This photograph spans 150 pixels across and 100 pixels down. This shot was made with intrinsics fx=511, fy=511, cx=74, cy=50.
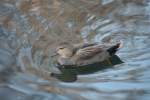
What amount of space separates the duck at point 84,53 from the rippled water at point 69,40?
0.10m

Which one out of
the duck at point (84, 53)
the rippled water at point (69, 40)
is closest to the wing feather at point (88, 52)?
the duck at point (84, 53)

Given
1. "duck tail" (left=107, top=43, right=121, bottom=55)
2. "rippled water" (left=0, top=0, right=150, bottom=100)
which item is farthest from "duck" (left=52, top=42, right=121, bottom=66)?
"rippled water" (left=0, top=0, right=150, bottom=100)

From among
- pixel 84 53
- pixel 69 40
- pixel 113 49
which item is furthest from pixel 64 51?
pixel 113 49

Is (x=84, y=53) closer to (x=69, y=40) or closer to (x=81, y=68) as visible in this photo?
(x=81, y=68)

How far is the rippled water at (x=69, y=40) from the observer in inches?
171

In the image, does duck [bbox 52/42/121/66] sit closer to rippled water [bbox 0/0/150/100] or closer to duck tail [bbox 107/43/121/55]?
duck tail [bbox 107/43/121/55]

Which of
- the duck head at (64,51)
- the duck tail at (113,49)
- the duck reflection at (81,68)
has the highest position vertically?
the duck head at (64,51)

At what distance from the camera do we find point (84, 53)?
16.8 ft

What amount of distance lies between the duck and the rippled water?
0.10 meters

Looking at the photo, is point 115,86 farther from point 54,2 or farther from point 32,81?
point 54,2

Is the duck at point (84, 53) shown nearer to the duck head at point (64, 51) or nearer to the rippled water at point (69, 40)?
the duck head at point (64, 51)

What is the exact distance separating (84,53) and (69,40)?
1.46 feet

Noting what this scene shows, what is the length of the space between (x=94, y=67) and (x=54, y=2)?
219 cm

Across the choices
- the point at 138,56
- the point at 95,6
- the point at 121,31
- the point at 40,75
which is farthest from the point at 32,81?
the point at 95,6
